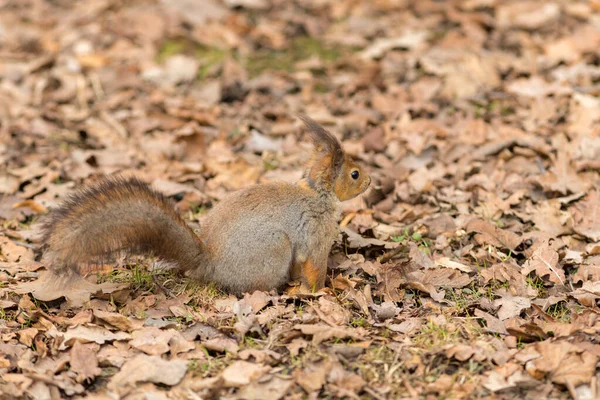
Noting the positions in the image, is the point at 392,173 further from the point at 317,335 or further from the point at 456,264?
the point at 317,335

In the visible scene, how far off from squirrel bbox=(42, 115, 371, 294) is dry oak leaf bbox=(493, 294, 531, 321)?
42.0 inches

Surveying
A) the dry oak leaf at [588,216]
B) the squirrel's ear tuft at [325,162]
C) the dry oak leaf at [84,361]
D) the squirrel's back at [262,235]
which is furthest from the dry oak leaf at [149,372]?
the dry oak leaf at [588,216]

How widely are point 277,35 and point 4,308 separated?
17.8 feet

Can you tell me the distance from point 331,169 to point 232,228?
2.65 feet

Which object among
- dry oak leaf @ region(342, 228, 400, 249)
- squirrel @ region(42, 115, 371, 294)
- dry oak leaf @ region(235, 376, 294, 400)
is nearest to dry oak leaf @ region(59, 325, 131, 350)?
squirrel @ region(42, 115, 371, 294)

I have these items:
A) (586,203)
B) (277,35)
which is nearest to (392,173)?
(586,203)

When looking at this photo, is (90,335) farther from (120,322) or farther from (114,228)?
(114,228)

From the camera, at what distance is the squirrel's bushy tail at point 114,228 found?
13.1ft

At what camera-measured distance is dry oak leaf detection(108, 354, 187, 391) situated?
3768 millimetres

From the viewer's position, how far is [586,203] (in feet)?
17.8

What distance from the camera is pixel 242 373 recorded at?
377 cm

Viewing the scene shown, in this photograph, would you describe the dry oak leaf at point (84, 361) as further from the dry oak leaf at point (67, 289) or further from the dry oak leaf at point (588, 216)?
the dry oak leaf at point (588, 216)

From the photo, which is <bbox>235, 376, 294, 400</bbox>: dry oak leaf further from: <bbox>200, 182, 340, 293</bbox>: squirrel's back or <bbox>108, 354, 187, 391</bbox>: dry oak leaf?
<bbox>200, 182, 340, 293</bbox>: squirrel's back

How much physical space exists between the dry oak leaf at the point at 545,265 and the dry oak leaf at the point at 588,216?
42 centimetres
